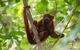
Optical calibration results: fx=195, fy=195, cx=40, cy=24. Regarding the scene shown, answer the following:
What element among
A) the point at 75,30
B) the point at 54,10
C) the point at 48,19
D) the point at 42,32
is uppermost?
the point at 75,30

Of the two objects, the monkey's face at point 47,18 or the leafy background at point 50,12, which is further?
the monkey's face at point 47,18

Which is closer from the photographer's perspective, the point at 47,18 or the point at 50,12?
the point at 50,12

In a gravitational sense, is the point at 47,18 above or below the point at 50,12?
below

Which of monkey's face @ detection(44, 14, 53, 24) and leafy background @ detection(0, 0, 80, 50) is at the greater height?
leafy background @ detection(0, 0, 80, 50)

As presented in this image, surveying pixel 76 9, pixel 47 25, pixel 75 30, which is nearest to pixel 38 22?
pixel 47 25

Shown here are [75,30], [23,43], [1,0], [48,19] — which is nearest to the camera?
[75,30]

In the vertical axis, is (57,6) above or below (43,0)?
below

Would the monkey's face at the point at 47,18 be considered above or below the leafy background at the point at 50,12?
below

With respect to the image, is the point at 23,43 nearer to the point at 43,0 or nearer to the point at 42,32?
the point at 43,0

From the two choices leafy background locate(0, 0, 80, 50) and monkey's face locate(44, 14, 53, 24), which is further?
monkey's face locate(44, 14, 53, 24)

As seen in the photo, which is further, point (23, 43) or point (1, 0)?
point (23, 43)

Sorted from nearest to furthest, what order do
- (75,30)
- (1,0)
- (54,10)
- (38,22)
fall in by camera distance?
(75,30), (1,0), (54,10), (38,22)
